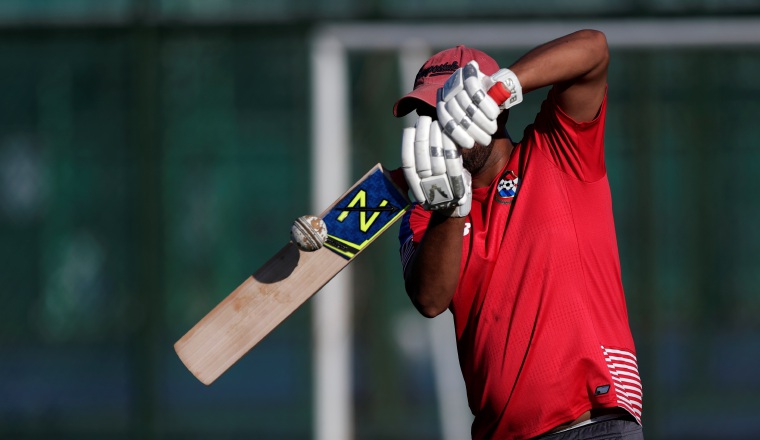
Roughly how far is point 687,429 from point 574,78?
4.09m

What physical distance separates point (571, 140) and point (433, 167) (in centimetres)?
36

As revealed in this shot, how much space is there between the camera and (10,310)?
595 cm

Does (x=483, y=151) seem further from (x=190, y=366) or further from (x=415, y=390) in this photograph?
(x=415, y=390)

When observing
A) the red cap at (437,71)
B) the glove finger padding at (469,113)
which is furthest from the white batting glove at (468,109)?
the red cap at (437,71)

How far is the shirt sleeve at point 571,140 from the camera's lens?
1.96m

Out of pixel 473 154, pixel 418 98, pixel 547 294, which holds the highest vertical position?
pixel 418 98

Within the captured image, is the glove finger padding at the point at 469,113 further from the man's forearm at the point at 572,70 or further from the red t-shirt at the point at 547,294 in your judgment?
the red t-shirt at the point at 547,294

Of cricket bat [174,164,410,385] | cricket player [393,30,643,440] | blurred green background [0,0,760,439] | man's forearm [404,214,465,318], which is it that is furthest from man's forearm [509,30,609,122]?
blurred green background [0,0,760,439]

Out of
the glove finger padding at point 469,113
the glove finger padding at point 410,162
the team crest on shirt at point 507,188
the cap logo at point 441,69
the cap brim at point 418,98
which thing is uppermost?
the cap logo at point 441,69

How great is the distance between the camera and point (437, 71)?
6.68ft

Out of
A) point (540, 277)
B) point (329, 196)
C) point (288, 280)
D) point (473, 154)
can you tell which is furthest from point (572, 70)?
point (329, 196)

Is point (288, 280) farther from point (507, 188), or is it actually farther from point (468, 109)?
point (468, 109)

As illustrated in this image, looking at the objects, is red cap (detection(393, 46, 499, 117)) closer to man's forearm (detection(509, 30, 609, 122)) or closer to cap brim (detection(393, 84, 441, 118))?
cap brim (detection(393, 84, 441, 118))

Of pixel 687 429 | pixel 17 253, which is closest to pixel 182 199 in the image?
pixel 17 253
